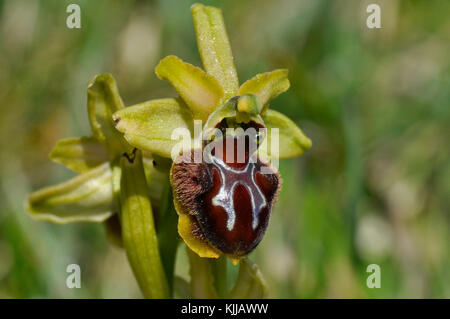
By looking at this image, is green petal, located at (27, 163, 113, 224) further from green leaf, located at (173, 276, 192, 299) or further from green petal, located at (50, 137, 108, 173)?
green leaf, located at (173, 276, 192, 299)

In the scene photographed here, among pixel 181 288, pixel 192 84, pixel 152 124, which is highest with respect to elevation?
pixel 192 84

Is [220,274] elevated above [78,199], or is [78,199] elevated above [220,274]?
[78,199]

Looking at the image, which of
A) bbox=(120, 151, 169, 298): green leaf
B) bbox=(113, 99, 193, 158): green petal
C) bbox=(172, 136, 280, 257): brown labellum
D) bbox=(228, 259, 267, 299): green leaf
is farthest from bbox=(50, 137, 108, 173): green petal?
bbox=(228, 259, 267, 299): green leaf

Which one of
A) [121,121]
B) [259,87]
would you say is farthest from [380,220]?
[121,121]

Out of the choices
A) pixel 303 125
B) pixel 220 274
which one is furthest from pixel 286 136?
pixel 303 125

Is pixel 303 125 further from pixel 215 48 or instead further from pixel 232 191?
pixel 232 191

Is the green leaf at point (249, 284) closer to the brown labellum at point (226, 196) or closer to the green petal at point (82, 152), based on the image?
the brown labellum at point (226, 196)
